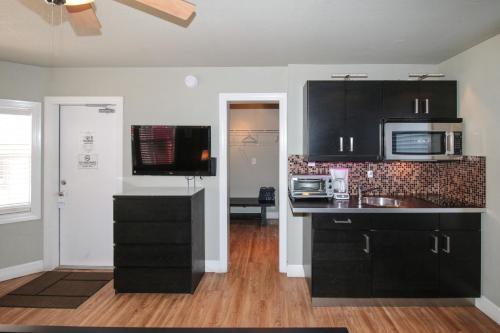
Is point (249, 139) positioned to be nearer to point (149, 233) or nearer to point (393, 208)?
point (149, 233)

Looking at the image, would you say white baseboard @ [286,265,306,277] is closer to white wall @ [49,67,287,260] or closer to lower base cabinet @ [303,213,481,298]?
lower base cabinet @ [303,213,481,298]

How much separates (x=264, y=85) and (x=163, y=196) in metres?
1.72

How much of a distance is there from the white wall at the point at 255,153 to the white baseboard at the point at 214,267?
3063mm

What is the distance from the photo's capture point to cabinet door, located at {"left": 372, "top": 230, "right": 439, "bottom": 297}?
119 inches

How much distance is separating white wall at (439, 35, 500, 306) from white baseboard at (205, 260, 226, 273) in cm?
262

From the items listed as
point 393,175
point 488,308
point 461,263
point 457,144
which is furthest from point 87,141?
point 488,308

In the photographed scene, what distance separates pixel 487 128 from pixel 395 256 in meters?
1.39

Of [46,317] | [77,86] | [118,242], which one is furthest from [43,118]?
[46,317]

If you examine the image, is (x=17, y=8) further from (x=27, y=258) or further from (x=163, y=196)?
(x=27, y=258)

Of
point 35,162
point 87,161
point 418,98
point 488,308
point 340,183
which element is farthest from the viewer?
point 87,161

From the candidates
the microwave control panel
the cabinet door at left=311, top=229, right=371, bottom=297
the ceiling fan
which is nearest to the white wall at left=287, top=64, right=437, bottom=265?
the cabinet door at left=311, top=229, right=371, bottom=297

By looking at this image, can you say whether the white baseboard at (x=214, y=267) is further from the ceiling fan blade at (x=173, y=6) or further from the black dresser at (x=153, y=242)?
the ceiling fan blade at (x=173, y=6)

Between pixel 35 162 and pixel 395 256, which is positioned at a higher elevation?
pixel 35 162

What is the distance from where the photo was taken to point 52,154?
3996 mm
